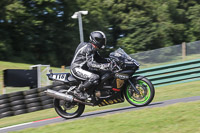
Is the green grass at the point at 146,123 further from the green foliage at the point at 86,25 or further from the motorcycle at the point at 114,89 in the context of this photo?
the green foliage at the point at 86,25

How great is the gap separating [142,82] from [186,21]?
113 ft

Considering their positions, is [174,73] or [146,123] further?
[174,73]

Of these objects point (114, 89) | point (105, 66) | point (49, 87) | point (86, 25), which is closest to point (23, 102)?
point (49, 87)

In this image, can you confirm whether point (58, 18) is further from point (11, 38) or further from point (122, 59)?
point (122, 59)

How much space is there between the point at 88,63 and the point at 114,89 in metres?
0.84

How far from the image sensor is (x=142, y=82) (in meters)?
7.34

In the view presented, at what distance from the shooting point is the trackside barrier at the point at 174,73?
13.8 metres

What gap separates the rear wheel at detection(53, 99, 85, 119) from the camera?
7695 millimetres

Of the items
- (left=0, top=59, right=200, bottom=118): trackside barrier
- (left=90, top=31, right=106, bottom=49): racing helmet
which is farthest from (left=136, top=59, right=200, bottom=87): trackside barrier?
(left=90, top=31, right=106, bottom=49): racing helmet

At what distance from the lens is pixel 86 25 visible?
32.6 m

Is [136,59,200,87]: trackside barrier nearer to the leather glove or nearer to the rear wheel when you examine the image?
the rear wheel

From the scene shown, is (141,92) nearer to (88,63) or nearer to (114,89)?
(114,89)

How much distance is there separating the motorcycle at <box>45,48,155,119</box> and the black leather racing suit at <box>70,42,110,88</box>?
0.17m

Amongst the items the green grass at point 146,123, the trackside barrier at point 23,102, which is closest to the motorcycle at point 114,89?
the green grass at point 146,123
